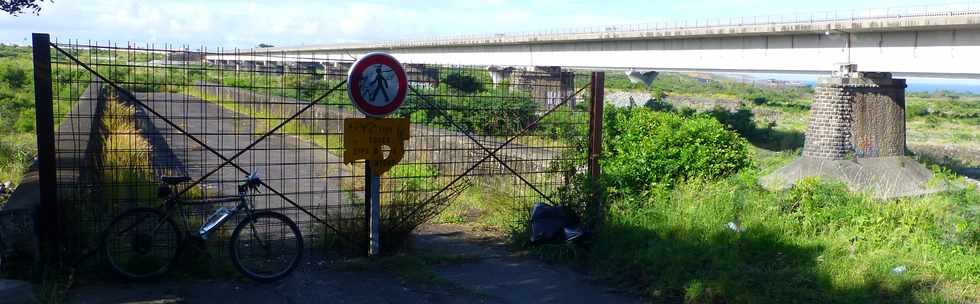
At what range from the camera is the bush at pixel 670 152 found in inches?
361

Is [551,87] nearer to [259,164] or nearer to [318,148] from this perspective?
[318,148]

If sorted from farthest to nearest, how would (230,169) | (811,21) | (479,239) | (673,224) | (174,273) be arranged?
(811,21) < (230,169) < (479,239) < (673,224) < (174,273)

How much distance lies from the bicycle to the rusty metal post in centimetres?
356

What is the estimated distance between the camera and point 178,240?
699 centimetres

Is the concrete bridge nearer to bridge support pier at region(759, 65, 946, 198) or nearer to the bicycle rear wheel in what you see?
bridge support pier at region(759, 65, 946, 198)

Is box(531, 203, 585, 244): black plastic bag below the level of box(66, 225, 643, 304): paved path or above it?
above

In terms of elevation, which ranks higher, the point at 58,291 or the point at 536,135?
the point at 536,135

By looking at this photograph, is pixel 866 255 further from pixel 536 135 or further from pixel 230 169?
pixel 230 169

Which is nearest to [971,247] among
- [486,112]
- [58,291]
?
[486,112]

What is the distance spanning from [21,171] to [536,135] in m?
8.98

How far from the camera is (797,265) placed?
7.08 m

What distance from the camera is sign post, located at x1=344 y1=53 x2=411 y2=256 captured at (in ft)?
24.0

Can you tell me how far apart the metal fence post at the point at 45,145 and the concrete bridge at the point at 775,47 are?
767 cm

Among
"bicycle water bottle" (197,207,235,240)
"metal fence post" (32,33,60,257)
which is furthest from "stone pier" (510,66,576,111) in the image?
"metal fence post" (32,33,60,257)
